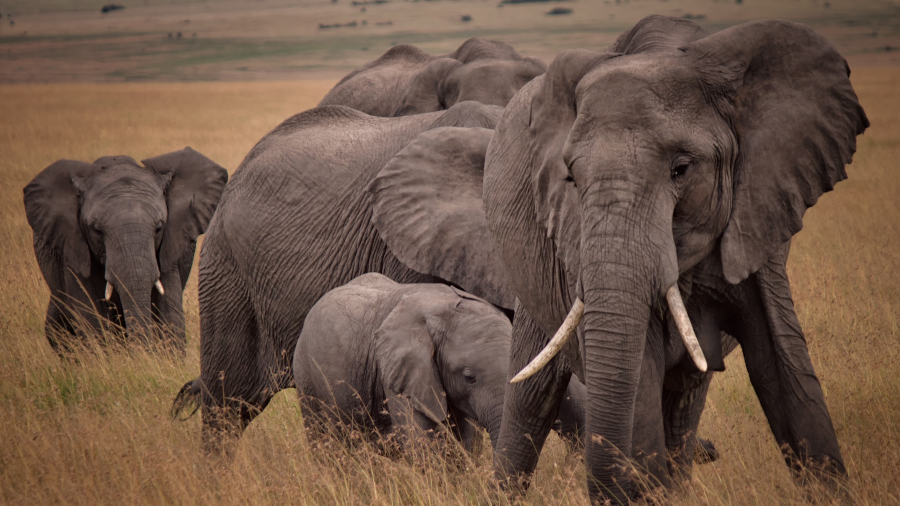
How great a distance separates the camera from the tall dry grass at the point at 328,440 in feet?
12.9

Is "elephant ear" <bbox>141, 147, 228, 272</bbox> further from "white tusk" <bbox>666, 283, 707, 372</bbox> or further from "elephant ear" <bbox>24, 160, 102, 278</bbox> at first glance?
"white tusk" <bbox>666, 283, 707, 372</bbox>

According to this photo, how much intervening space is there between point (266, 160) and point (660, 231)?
3.42 m

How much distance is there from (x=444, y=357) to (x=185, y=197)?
4.47m

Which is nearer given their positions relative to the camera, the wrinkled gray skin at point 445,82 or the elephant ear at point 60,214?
the wrinkled gray skin at point 445,82

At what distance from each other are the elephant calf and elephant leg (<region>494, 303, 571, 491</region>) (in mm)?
197

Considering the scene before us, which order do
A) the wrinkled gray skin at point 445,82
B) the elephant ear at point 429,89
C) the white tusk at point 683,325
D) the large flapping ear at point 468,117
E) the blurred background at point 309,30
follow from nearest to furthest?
1. the white tusk at point 683,325
2. the large flapping ear at point 468,117
3. the wrinkled gray skin at point 445,82
4. the elephant ear at point 429,89
5. the blurred background at point 309,30

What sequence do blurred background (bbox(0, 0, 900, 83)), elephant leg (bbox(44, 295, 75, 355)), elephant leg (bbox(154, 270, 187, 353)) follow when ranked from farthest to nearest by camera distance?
1. blurred background (bbox(0, 0, 900, 83))
2. elephant leg (bbox(154, 270, 187, 353))
3. elephant leg (bbox(44, 295, 75, 355))

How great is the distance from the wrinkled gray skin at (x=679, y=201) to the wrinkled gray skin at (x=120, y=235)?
15.3 feet

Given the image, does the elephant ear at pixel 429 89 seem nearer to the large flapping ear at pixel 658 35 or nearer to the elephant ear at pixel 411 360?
the elephant ear at pixel 411 360

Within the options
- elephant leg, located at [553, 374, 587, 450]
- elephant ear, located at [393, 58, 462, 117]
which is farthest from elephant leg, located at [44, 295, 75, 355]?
elephant leg, located at [553, 374, 587, 450]

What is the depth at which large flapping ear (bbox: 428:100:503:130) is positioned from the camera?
17.6 feet

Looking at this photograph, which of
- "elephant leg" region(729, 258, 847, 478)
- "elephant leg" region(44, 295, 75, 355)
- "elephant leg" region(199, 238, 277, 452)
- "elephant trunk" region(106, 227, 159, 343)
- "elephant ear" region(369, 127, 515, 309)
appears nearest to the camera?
"elephant leg" region(729, 258, 847, 478)

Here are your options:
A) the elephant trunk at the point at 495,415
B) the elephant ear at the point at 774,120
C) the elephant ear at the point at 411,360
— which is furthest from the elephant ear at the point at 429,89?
the elephant ear at the point at 774,120

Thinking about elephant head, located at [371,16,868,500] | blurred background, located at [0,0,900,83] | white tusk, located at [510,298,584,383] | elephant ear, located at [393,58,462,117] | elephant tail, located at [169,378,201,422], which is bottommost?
blurred background, located at [0,0,900,83]
